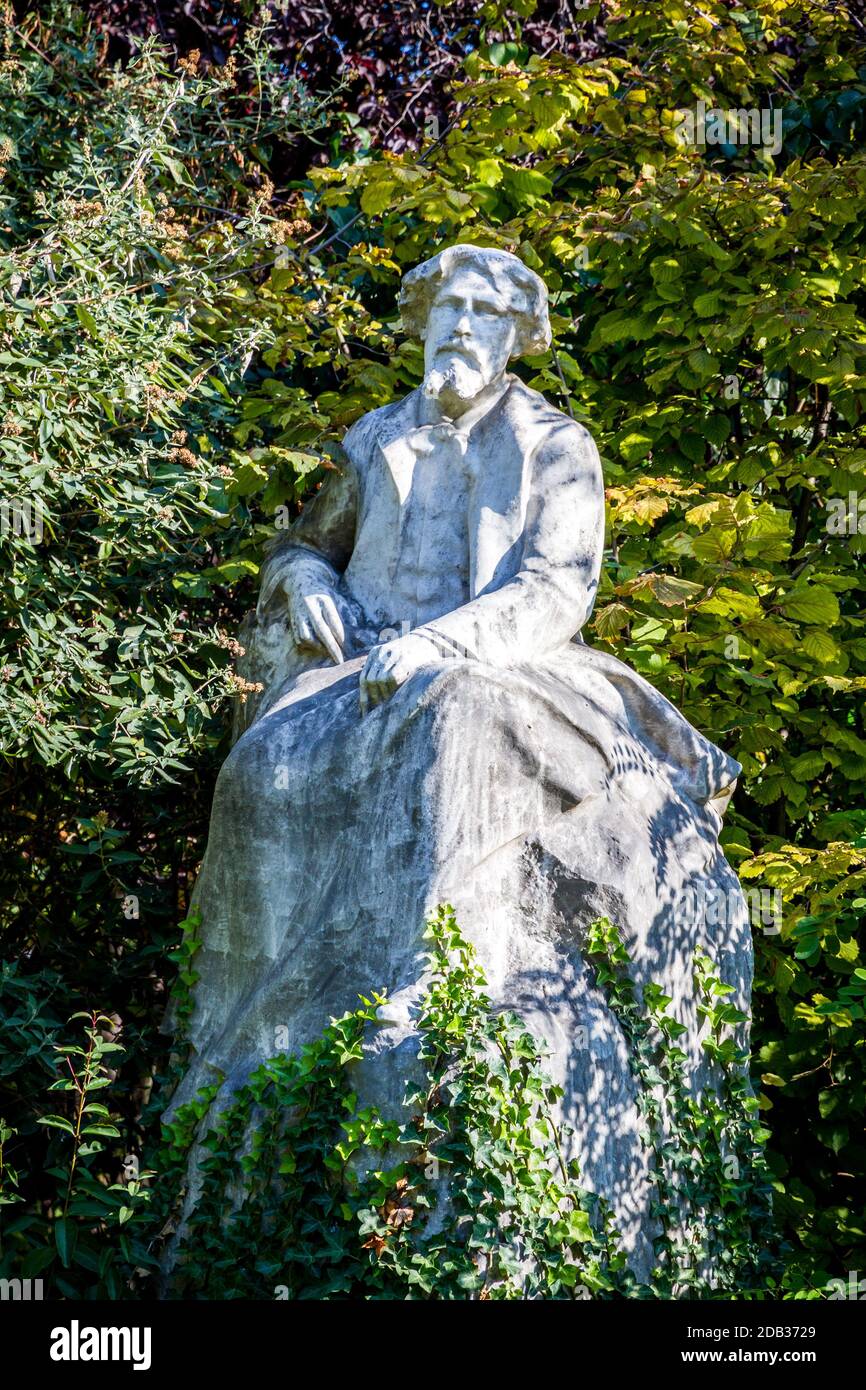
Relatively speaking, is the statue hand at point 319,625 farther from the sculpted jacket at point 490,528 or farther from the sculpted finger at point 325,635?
the sculpted jacket at point 490,528

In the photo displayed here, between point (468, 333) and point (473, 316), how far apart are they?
65mm

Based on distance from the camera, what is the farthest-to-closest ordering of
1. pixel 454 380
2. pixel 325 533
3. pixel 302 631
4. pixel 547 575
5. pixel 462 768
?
pixel 325 533
pixel 454 380
pixel 302 631
pixel 547 575
pixel 462 768

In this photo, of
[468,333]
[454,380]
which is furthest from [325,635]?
[468,333]

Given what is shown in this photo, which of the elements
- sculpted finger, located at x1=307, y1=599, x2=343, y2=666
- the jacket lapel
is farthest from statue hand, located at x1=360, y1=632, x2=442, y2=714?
the jacket lapel

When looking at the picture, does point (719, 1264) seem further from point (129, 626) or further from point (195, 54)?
point (195, 54)

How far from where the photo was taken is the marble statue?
4156 mm

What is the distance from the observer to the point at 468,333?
4.98 m

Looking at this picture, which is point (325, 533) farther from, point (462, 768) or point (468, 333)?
point (462, 768)

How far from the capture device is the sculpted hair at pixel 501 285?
5051 mm

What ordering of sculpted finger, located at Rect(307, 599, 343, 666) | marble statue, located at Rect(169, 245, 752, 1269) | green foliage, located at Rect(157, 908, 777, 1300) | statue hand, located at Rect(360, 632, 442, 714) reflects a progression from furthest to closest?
sculpted finger, located at Rect(307, 599, 343, 666)
statue hand, located at Rect(360, 632, 442, 714)
marble statue, located at Rect(169, 245, 752, 1269)
green foliage, located at Rect(157, 908, 777, 1300)

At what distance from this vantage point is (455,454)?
5.02 metres

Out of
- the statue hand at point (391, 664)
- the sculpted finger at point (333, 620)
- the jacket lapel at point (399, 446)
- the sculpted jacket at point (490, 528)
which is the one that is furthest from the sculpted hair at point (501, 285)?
Answer: the statue hand at point (391, 664)

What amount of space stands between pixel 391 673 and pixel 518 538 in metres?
0.72

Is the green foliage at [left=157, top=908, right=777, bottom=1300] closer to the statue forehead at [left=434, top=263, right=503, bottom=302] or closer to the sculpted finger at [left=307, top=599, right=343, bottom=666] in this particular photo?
the sculpted finger at [left=307, top=599, right=343, bottom=666]
